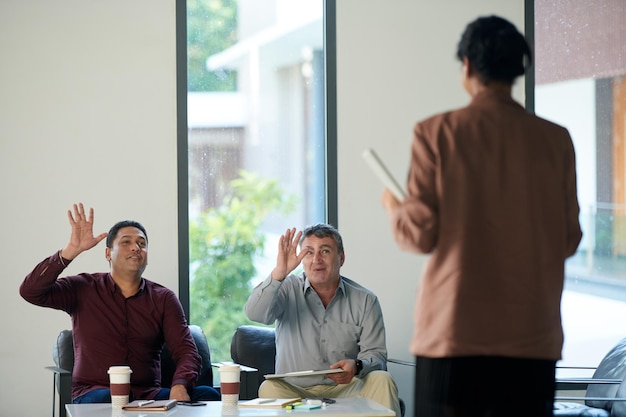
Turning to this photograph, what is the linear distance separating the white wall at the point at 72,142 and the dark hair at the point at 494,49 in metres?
3.23

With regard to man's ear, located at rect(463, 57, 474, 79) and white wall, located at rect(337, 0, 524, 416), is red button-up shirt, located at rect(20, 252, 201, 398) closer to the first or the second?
white wall, located at rect(337, 0, 524, 416)

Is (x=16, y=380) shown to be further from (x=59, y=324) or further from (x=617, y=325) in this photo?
(x=617, y=325)

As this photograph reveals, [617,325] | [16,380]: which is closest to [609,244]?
[617,325]

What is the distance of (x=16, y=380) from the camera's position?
17.1 feet

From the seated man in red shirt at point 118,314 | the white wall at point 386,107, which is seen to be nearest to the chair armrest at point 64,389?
the seated man in red shirt at point 118,314

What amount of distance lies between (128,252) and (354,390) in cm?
128

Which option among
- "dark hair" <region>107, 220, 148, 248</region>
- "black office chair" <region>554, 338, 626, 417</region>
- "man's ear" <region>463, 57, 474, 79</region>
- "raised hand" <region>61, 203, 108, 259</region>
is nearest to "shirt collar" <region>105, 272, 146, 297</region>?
"dark hair" <region>107, 220, 148, 248</region>

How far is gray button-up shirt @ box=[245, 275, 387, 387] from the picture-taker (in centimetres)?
467

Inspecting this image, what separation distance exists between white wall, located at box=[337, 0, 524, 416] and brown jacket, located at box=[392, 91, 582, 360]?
3.26 meters

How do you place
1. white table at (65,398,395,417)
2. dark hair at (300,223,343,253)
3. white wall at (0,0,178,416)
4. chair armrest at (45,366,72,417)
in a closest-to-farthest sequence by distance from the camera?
white table at (65,398,395,417) → chair armrest at (45,366,72,417) → dark hair at (300,223,343,253) → white wall at (0,0,178,416)

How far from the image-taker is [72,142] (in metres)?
5.32

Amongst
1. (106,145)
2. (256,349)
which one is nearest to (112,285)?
(256,349)

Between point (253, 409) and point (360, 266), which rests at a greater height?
point (360, 266)

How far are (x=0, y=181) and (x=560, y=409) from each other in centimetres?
320
